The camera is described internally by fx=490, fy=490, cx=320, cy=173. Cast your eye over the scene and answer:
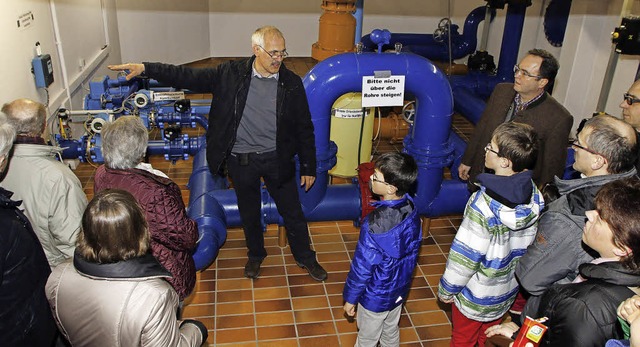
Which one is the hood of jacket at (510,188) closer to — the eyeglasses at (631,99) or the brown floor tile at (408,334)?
the eyeglasses at (631,99)

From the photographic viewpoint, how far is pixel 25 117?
216cm

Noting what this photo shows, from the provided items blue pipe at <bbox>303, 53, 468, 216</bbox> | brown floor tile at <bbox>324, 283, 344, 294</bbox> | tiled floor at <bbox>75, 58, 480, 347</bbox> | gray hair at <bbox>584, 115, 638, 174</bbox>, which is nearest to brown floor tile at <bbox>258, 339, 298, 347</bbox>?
tiled floor at <bbox>75, 58, 480, 347</bbox>

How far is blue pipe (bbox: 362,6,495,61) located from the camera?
8.03m

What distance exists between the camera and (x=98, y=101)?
465 centimetres

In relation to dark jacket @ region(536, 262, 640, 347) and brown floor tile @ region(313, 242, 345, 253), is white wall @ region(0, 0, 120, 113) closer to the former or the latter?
brown floor tile @ region(313, 242, 345, 253)

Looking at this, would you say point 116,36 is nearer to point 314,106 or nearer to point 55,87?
point 55,87

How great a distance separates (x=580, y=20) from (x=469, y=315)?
4088 millimetres

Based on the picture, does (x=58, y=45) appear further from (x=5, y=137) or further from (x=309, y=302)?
(x=309, y=302)

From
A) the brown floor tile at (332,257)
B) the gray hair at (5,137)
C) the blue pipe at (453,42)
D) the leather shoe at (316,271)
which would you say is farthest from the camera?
the blue pipe at (453,42)

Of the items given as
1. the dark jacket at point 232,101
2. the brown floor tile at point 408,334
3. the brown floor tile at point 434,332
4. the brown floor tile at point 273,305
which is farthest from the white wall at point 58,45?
the brown floor tile at point 434,332

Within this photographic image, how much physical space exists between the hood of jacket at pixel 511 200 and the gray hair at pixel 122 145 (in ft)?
4.91

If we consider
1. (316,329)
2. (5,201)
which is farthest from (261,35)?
(316,329)

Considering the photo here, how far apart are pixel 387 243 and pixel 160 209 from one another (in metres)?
0.98

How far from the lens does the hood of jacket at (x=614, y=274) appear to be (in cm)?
148
